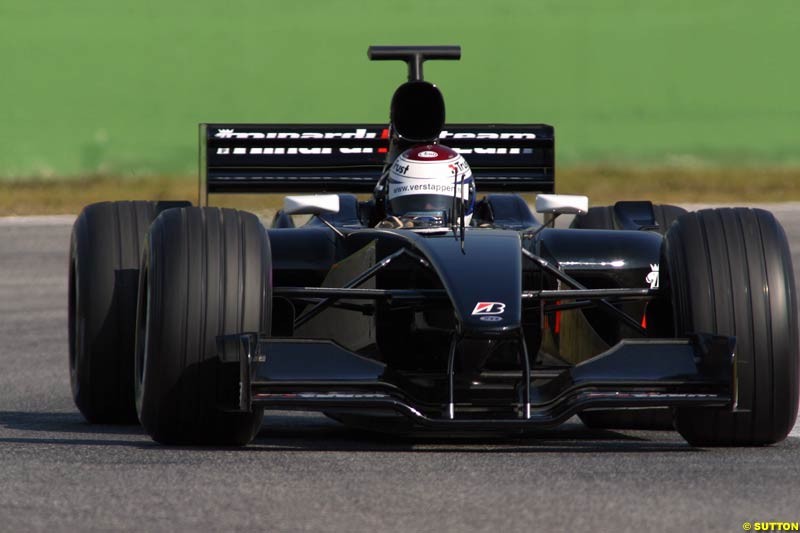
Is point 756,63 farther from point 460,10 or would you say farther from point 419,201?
point 419,201

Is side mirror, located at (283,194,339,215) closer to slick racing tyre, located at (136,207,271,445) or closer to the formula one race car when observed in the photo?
the formula one race car

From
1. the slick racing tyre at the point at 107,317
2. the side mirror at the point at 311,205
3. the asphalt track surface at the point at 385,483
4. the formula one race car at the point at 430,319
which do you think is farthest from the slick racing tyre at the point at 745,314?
the slick racing tyre at the point at 107,317

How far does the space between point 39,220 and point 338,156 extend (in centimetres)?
1254

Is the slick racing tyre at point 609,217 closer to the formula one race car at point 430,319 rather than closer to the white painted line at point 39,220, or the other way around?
the formula one race car at point 430,319

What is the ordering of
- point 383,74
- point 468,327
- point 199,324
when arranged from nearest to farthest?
point 468,327 < point 199,324 < point 383,74

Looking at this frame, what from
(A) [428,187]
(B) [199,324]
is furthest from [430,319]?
(A) [428,187]

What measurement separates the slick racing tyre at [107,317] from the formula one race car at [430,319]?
10 millimetres

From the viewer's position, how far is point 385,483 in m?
5.94

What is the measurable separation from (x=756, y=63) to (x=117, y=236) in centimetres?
2035

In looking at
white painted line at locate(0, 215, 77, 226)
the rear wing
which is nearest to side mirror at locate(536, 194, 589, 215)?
the rear wing

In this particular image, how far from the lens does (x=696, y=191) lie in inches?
1038

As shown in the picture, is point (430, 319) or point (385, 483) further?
point (430, 319)

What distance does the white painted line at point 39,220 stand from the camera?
21984 millimetres

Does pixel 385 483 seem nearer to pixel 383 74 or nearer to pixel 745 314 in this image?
pixel 745 314
